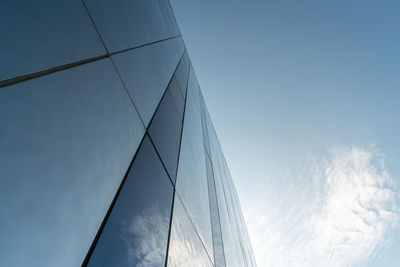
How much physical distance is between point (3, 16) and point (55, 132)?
2.05 feet

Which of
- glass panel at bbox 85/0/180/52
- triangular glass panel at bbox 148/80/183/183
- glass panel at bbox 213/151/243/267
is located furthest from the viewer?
glass panel at bbox 213/151/243/267

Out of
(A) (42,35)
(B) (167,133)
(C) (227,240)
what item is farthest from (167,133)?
(C) (227,240)

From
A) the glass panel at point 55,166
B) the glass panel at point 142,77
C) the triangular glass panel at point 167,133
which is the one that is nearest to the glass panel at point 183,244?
the triangular glass panel at point 167,133

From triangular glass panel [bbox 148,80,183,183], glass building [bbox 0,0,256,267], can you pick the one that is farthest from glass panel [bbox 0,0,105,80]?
triangular glass panel [bbox 148,80,183,183]

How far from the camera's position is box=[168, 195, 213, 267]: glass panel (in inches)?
109

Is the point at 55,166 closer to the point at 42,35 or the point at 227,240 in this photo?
the point at 42,35

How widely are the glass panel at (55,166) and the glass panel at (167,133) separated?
48.2 inches

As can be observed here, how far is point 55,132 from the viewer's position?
4.76 ft

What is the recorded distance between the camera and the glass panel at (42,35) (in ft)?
4.09

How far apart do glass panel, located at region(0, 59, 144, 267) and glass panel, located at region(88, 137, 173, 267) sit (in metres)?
0.13

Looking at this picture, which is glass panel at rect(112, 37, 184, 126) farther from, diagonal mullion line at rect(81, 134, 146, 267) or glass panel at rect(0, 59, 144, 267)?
diagonal mullion line at rect(81, 134, 146, 267)

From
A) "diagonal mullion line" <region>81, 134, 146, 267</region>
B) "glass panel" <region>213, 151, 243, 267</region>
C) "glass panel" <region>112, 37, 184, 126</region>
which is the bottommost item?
"diagonal mullion line" <region>81, 134, 146, 267</region>

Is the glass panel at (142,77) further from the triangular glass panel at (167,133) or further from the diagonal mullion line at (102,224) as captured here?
the diagonal mullion line at (102,224)

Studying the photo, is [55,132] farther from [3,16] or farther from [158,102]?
[158,102]
